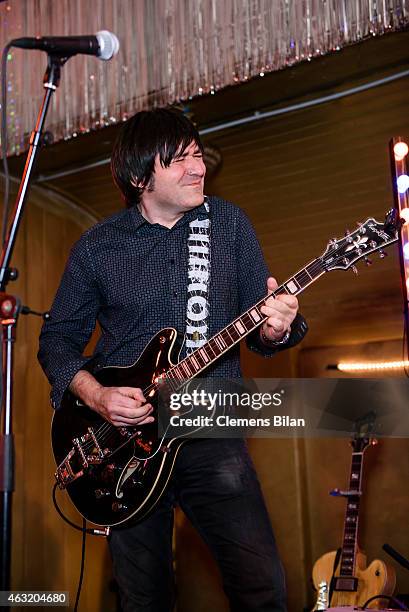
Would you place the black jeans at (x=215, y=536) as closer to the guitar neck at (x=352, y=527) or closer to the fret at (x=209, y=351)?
the fret at (x=209, y=351)

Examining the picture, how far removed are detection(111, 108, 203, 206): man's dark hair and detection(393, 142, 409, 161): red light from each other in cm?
60

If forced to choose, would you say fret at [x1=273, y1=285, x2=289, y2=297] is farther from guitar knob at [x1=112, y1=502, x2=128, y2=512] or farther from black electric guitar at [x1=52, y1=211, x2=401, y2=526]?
guitar knob at [x1=112, y1=502, x2=128, y2=512]

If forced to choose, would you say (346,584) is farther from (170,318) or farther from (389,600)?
(170,318)

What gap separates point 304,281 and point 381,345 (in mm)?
2734

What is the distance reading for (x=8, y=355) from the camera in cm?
191

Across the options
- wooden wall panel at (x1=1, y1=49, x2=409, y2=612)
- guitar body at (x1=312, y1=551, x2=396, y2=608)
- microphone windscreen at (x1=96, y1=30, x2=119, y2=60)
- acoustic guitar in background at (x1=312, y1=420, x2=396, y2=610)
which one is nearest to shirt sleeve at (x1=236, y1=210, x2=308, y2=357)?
microphone windscreen at (x1=96, y1=30, x2=119, y2=60)

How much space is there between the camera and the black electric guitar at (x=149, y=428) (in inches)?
80.8

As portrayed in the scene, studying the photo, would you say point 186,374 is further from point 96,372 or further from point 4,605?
point 4,605

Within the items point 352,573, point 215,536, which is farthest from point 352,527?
point 215,536

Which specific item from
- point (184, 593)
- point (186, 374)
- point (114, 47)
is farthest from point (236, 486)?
point (184, 593)

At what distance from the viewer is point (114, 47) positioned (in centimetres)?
210

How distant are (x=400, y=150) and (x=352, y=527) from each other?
2045 mm

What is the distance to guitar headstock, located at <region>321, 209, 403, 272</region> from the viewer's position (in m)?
2.10

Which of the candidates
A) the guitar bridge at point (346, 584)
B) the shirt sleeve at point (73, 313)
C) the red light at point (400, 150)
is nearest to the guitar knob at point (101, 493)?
the shirt sleeve at point (73, 313)
